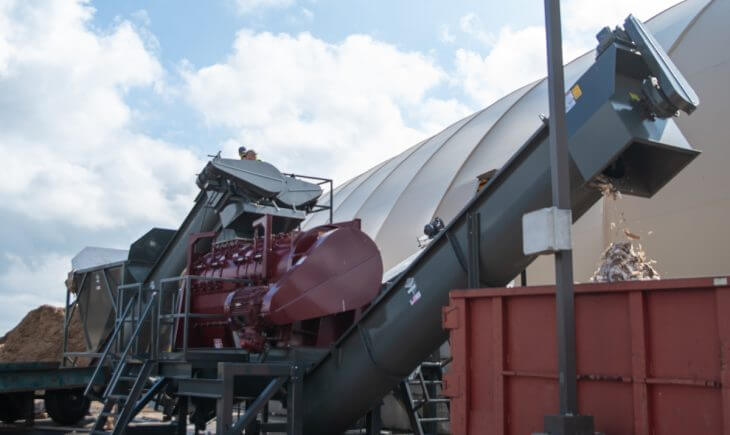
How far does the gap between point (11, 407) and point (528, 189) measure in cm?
1211

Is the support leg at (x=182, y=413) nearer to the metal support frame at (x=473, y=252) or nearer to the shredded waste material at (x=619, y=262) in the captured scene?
the metal support frame at (x=473, y=252)

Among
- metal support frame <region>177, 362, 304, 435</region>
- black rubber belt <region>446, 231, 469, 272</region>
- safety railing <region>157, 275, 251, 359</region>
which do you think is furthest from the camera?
safety railing <region>157, 275, 251, 359</region>

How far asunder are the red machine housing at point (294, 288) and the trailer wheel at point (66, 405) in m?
A: 5.77

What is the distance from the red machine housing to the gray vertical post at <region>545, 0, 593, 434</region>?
427cm

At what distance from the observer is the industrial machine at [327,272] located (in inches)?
229

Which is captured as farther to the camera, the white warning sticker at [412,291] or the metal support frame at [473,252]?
the white warning sticker at [412,291]

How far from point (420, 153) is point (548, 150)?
69.3ft

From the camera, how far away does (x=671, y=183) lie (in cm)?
1339

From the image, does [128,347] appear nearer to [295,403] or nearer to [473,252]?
[295,403]

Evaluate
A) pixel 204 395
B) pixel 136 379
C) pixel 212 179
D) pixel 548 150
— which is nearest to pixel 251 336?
pixel 204 395

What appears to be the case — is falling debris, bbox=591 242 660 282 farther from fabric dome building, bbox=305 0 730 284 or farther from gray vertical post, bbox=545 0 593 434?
fabric dome building, bbox=305 0 730 284

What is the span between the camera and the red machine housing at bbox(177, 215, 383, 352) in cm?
921

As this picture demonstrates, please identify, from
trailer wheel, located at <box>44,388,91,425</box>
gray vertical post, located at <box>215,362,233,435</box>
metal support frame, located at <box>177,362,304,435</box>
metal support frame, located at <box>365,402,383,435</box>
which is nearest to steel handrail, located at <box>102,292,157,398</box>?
metal support frame, located at <box>177,362,304,435</box>

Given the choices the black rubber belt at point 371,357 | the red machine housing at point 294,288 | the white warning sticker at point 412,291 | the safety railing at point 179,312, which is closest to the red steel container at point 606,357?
the white warning sticker at point 412,291
